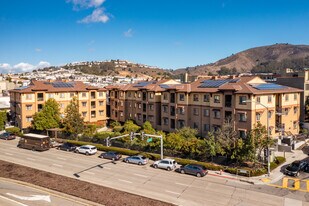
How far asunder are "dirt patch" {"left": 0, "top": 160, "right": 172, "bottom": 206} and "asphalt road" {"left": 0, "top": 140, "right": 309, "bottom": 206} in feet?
5.40

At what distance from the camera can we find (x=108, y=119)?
8188 cm

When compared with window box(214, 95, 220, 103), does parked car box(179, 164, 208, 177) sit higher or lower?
lower

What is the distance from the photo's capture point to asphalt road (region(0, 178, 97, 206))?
29891 millimetres

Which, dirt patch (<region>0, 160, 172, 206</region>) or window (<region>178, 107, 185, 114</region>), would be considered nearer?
dirt patch (<region>0, 160, 172, 206</region>)

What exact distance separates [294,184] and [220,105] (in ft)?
65.9

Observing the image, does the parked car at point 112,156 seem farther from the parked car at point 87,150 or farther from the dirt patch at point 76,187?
the dirt patch at point 76,187

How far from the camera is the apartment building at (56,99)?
6975 centimetres

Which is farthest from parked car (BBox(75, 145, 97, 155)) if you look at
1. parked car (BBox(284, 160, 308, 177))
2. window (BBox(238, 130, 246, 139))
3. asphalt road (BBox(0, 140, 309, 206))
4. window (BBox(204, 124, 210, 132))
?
parked car (BBox(284, 160, 308, 177))

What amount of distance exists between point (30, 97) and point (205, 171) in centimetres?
5169

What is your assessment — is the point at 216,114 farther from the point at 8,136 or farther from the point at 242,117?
the point at 8,136

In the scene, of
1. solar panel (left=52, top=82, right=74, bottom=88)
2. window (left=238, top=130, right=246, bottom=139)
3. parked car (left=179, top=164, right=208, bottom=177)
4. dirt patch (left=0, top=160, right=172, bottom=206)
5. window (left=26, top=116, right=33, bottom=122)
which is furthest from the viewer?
solar panel (left=52, top=82, right=74, bottom=88)

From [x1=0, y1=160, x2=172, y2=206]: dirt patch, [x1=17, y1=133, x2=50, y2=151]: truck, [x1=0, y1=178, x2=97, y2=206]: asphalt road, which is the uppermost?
[x1=17, y1=133, x2=50, y2=151]: truck

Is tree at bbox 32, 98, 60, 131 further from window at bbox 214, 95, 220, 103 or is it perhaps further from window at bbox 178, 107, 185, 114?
window at bbox 214, 95, 220, 103

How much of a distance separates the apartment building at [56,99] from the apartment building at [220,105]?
48.1ft
